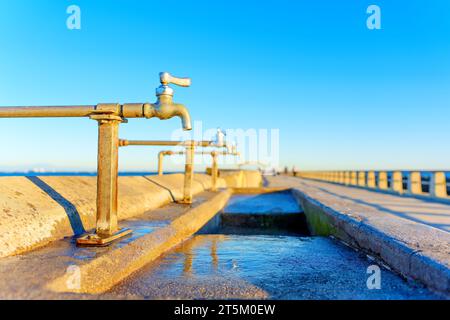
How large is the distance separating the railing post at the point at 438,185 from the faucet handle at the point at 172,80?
9.50 m

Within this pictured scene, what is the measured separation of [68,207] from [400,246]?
9.82 ft

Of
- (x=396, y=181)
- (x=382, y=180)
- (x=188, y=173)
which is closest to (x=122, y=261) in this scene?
(x=188, y=173)

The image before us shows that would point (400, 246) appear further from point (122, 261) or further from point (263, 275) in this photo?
point (122, 261)

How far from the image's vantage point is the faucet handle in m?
3.05

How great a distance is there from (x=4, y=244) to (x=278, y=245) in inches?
99.1

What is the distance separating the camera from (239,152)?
9719 mm

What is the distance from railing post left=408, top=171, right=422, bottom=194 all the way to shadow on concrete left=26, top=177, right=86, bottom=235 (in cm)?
1156

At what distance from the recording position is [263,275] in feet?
8.27

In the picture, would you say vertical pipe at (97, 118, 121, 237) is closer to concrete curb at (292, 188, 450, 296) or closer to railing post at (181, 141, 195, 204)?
concrete curb at (292, 188, 450, 296)

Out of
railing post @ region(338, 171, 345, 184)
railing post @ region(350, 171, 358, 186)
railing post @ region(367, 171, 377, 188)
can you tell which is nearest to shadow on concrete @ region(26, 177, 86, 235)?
railing post @ region(367, 171, 377, 188)

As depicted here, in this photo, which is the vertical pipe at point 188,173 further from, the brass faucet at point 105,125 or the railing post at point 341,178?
the railing post at point 341,178
